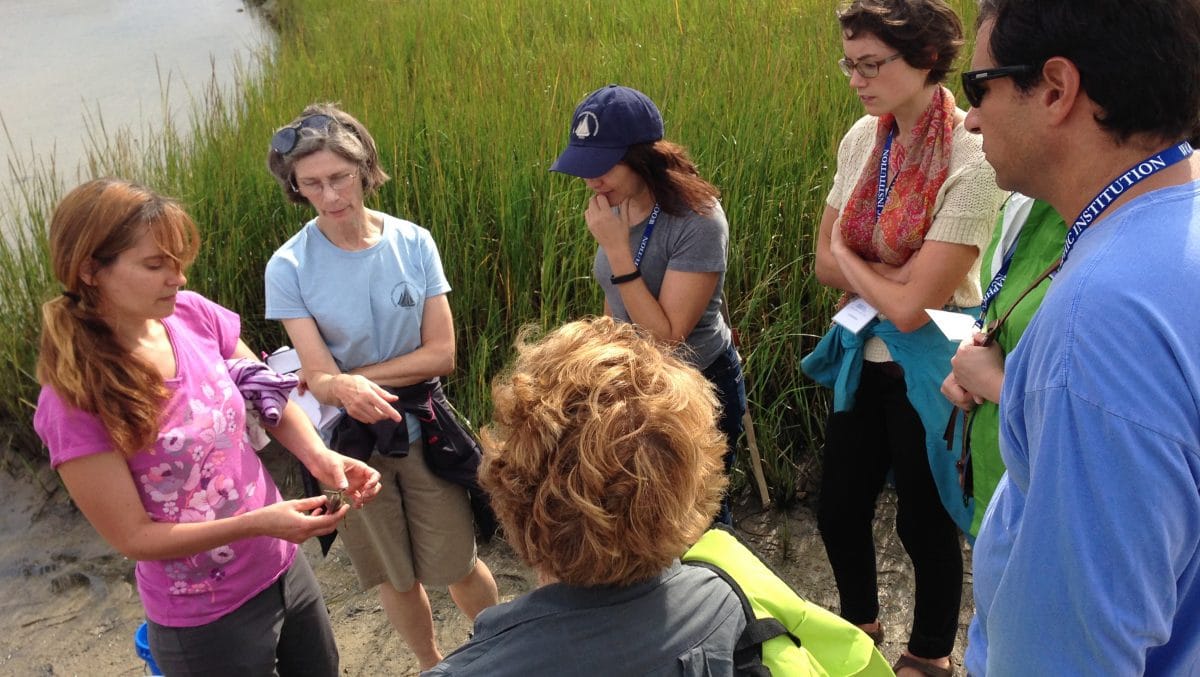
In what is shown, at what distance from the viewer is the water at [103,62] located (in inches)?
291

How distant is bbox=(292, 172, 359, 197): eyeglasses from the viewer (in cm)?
234

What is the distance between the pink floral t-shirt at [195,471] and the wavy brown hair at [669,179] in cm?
109

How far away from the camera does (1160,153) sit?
1.08 meters

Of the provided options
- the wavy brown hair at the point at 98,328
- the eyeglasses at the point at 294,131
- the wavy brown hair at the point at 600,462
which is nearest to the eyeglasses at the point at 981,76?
the wavy brown hair at the point at 600,462

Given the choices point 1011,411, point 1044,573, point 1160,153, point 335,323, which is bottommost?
Result: point 335,323

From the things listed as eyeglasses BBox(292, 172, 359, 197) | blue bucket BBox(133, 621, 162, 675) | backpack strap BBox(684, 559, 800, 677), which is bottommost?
blue bucket BBox(133, 621, 162, 675)

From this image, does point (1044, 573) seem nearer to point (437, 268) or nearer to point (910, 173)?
point (910, 173)

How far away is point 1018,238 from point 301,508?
1.52m

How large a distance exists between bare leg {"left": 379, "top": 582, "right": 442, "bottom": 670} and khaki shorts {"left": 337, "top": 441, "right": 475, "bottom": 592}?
33 millimetres

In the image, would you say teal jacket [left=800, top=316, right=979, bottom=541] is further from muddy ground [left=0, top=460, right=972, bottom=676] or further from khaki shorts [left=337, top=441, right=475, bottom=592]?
khaki shorts [left=337, top=441, right=475, bottom=592]

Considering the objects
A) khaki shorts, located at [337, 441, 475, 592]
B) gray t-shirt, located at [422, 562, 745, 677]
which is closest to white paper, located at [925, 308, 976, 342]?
gray t-shirt, located at [422, 562, 745, 677]

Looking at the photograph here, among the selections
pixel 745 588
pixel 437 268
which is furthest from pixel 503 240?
pixel 745 588

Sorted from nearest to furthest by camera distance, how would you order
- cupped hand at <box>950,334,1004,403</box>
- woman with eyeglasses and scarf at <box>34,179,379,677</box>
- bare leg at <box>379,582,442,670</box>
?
cupped hand at <box>950,334,1004,403</box> → woman with eyeglasses and scarf at <box>34,179,379,677</box> → bare leg at <box>379,582,442,670</box>

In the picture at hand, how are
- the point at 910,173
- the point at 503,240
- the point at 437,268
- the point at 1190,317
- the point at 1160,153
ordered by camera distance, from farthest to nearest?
the point at 503,240 < the point at 437,268 < the point at 910,173 < the point at 1160,153 < the point at 1190,317
